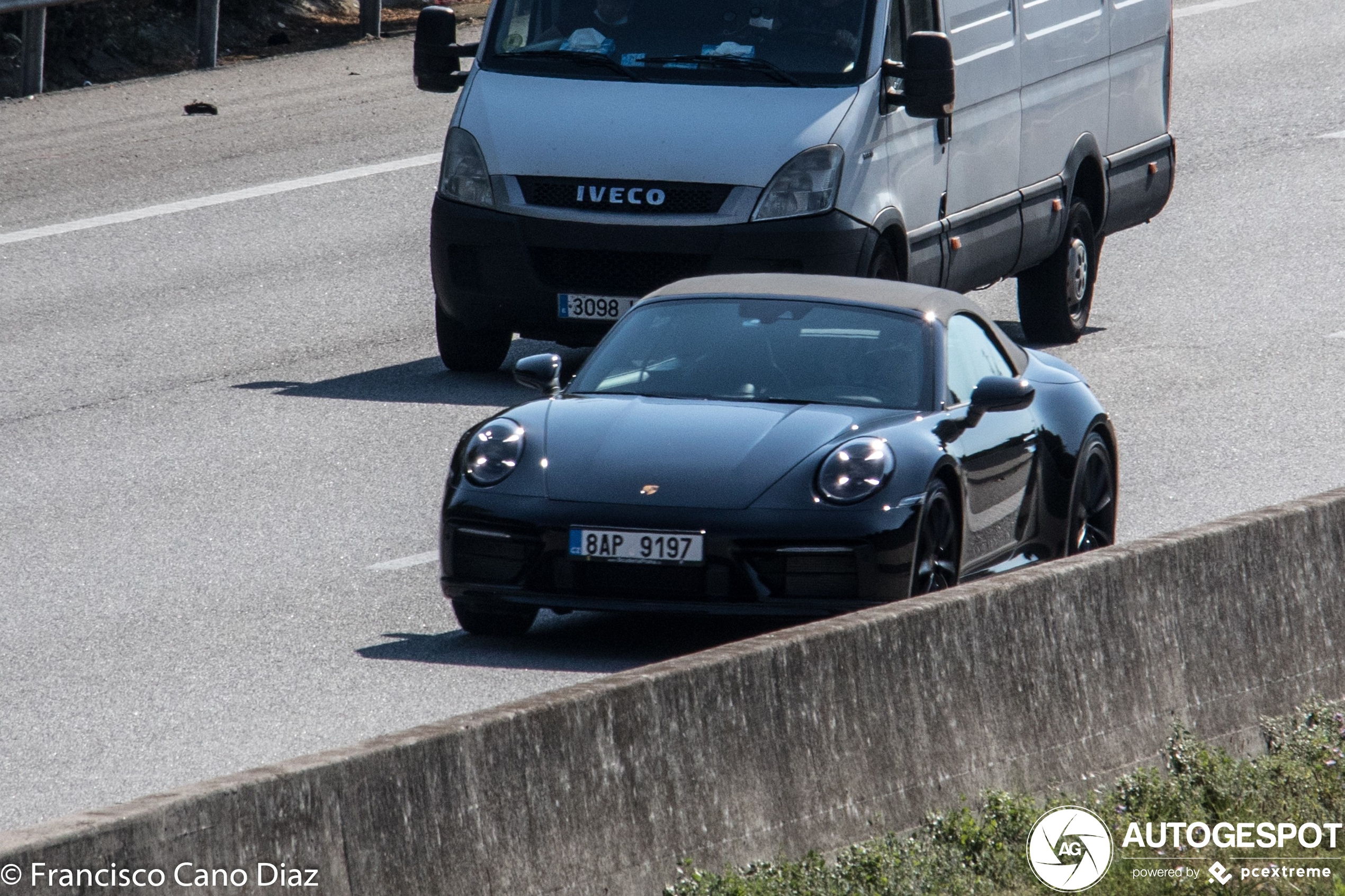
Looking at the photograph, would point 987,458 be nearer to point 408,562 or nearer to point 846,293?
point 846,293

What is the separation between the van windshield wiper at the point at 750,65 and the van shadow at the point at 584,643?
489cm

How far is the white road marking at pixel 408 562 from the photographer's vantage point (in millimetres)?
10633

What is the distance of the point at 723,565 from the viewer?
29.1 feet

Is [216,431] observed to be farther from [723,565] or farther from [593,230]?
[723,565]

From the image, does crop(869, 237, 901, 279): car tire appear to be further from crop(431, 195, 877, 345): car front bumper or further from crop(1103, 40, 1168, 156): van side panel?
crop(1103, 40, 1168, 156): van side panel

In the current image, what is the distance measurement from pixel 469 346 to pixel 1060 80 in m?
4.05

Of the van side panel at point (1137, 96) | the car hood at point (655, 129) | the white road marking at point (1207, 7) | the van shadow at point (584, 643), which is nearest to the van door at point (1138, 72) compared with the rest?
the van side panel at point (1137, 96)

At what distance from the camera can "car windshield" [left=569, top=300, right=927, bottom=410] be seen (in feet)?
31.9

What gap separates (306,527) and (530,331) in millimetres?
3110

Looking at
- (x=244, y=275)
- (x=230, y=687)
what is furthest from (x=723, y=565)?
(x=244, y=275)

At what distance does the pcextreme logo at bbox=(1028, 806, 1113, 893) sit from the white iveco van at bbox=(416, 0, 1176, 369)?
680 cm

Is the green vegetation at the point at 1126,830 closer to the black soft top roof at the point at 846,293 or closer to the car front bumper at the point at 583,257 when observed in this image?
the black soft top roof at the point at 846,293

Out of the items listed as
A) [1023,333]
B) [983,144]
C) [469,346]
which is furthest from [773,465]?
[1023,333]

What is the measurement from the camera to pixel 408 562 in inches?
423
